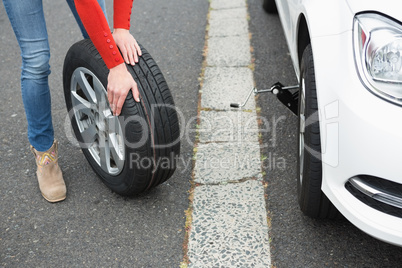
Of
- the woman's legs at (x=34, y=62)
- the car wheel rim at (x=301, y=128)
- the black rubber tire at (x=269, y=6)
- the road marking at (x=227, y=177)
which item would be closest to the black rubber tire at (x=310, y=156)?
the car wheel rim at (x=301, y=128)

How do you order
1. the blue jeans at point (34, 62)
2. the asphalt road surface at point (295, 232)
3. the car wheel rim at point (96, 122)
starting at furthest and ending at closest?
the car wheel rim at point (96, 122) < the blue jeans at point (34, 62) < the asphalt road surface at point (295, 232)

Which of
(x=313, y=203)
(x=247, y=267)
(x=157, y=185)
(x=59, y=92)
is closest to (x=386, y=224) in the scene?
(x=313, y=203)

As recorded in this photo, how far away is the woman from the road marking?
654 mm

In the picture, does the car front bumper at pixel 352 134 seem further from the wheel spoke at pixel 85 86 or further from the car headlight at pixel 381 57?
the wheel spoke at pixel 85 86

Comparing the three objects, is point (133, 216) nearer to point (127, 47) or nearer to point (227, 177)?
point (227, 177)

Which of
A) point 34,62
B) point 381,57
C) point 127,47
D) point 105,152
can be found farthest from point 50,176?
point 381,57

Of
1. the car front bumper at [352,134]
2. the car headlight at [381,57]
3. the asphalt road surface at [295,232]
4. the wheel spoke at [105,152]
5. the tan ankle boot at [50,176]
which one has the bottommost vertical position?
the asphalt road surface at [295,232]

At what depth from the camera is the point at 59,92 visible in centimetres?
350

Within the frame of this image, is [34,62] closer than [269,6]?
Yes

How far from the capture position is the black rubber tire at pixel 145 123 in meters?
2.11

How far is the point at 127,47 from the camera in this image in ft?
7.08

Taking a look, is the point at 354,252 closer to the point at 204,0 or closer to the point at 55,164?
the point at 55,164

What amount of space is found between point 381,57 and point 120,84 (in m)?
1.00

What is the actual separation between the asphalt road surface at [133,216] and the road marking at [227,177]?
6 centimetres
